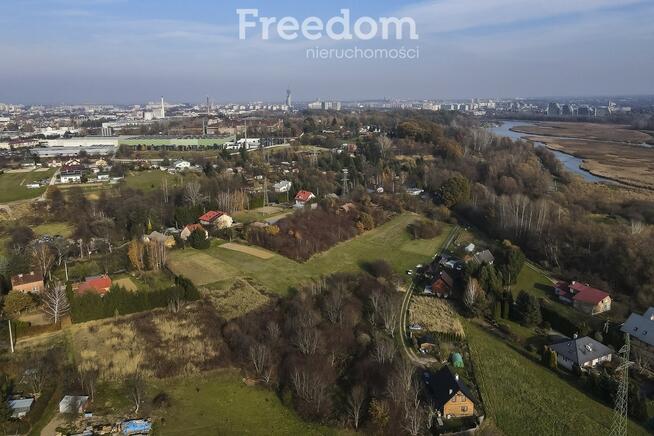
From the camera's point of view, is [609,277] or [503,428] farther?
[609,277]

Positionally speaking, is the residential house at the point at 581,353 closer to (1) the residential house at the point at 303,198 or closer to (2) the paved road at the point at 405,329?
(2) the paved road at the point at 405,329

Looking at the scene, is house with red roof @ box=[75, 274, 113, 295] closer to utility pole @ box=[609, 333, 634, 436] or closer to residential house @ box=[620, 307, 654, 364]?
utility pole @ box=[609, 333, 634, 436]

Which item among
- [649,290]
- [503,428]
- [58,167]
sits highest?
[58,167]

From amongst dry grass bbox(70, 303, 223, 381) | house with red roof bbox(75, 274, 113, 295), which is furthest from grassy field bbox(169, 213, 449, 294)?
dry grass bbox(70, 303, 223, 381)

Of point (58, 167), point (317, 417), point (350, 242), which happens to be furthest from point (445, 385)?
point (58, 167)

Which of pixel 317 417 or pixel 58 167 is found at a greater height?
pixel 58 167

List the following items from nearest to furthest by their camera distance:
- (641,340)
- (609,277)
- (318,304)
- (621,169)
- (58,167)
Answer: (641,340) → (318,304) → (609,277) → (58,167) → (621,169)

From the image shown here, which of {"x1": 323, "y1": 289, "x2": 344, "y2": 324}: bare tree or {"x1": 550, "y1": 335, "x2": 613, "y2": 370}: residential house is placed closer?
{"x1": 550, "y1": 335, "x2": 613, "y2": 370}: residential house

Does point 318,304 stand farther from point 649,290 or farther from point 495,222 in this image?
point 495,222

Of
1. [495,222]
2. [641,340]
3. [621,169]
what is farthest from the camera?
[621,169]
